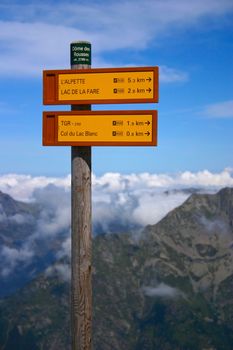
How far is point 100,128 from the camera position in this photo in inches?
504

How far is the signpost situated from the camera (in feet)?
41.5

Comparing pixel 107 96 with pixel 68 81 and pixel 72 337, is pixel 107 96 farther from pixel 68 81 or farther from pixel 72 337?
pixel 72 337

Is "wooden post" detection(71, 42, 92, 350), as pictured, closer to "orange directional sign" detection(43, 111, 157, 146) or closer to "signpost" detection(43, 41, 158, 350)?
"signpost" detection(43, 41, 158, 350)

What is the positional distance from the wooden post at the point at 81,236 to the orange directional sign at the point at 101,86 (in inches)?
11.0

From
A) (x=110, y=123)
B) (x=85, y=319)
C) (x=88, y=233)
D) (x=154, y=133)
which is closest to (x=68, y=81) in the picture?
(x=110, y=123)

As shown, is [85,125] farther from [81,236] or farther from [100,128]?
[81,236]

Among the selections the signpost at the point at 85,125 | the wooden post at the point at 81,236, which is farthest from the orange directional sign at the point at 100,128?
the wooden post at the point at 81,236

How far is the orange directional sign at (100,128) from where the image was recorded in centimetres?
1257

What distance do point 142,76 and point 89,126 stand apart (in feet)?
5.58

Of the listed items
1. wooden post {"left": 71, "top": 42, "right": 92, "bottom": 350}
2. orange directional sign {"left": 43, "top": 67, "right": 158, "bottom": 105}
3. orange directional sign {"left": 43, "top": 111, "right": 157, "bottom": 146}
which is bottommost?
wooden post {"left": 71, "top": 42, "right": 92, "bottom": 350}

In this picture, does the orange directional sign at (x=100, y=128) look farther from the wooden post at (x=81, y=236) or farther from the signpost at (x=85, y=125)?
the wooden post at (x=81, y=236)

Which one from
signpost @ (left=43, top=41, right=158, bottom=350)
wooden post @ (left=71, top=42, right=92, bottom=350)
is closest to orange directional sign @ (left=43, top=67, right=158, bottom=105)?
signpost @ (left=43, top=41, right=158, bottom=350)

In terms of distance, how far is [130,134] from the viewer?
1262 centimetres

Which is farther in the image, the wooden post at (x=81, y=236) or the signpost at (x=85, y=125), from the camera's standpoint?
the wooden post at (x=81, y=236)
